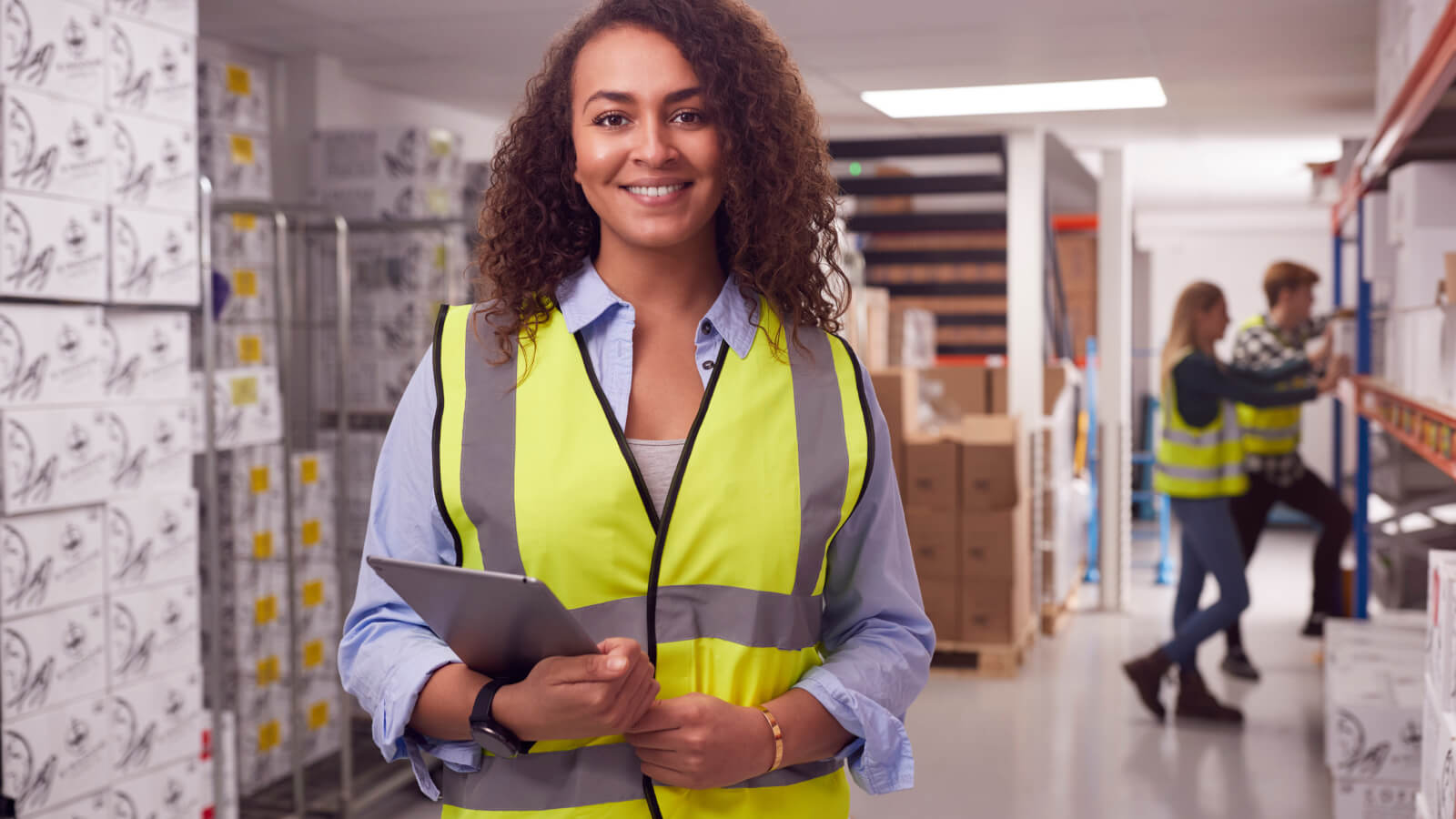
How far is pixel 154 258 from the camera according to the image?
2.99 m

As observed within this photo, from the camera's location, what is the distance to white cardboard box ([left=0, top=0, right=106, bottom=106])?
258 cm

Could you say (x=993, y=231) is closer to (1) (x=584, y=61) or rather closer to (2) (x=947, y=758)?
(2) (x=947, y=758)

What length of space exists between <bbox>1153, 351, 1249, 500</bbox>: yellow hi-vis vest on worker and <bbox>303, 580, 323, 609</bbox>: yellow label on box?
3.25 meters

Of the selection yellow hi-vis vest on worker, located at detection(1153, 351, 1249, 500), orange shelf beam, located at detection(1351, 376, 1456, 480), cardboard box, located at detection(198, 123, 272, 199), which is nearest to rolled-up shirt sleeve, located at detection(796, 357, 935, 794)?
orange shelf beam, located at detection(1351, 376, 1456, 480)

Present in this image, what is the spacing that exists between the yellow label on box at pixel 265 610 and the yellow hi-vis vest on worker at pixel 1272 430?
434cm

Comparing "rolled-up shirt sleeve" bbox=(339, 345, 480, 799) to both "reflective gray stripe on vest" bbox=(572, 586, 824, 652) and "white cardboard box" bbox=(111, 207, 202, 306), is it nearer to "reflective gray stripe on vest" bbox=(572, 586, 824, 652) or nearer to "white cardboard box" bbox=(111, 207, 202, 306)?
"reflective gray stripe on vest" bbox=(572, 586, 824, 652)

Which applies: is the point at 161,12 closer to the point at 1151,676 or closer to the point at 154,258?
the point at 154,258

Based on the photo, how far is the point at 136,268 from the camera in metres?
2.94

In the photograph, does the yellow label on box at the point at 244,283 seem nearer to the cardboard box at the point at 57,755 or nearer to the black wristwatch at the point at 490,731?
the cardboard box at the point at 57,755

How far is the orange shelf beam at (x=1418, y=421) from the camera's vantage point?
2.23 metres

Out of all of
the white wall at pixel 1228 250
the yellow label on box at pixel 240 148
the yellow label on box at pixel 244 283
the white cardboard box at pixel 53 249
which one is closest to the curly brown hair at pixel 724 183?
the white cardboard box at pixel 53 249

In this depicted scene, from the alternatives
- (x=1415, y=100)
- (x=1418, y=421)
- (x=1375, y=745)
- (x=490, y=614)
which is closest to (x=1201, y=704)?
(x=1375, y=745)

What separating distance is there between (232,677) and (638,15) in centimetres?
345

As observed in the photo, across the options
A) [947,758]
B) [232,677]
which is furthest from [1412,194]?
[232,677]
